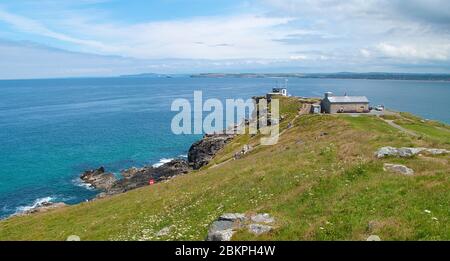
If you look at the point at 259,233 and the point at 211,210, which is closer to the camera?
the point at 259,233

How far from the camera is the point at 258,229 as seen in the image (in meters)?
19.3

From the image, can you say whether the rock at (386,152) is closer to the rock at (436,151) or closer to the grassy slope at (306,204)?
the grassy slope at (306,204)

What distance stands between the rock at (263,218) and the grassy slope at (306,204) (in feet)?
1.38

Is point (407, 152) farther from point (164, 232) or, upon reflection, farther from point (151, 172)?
point (151, 172)

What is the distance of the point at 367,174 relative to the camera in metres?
26.4

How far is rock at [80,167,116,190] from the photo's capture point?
81206mm

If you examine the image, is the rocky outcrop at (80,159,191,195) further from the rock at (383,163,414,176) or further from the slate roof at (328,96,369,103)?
the rock at (383,163,414,176)

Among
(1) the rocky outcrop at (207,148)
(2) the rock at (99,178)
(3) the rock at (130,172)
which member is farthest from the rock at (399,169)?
(3) the rock at (130,172)

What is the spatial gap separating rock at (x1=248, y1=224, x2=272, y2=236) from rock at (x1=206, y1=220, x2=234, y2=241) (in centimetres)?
93

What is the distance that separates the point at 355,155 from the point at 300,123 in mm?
46264
